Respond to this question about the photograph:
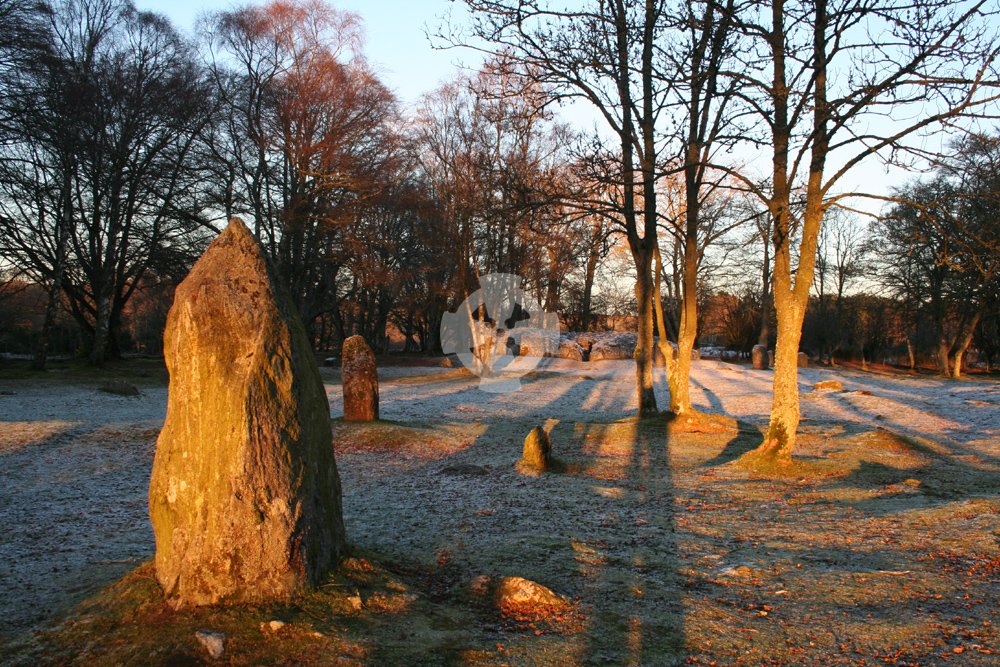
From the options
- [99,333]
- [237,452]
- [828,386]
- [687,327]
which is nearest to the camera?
[237,452]

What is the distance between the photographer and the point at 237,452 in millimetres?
4254

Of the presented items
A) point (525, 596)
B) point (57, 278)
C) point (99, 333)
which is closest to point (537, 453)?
point (525, 596)

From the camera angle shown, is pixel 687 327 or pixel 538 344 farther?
pixel 538 344

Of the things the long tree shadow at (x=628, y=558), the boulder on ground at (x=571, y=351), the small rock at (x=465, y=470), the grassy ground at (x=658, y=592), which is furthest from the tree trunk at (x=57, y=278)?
the boulder on ground at (x=571, y=351)

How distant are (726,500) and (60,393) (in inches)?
685

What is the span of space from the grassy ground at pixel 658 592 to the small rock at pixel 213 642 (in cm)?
3

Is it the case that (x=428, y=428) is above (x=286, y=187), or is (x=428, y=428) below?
below

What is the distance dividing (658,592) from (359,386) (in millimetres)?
10416

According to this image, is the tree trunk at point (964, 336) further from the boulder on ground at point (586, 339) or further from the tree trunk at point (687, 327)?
the tree trunk at point (687, 327)

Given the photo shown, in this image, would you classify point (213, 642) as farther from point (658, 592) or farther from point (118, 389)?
point (118, 389)

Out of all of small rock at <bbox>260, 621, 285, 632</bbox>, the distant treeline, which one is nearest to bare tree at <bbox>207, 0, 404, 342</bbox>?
the distant treeline

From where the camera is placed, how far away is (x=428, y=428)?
1439 centimetres

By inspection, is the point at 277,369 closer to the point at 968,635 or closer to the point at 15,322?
the point at 968,635

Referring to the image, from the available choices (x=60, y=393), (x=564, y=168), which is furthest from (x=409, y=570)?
(x=60, y=393)
